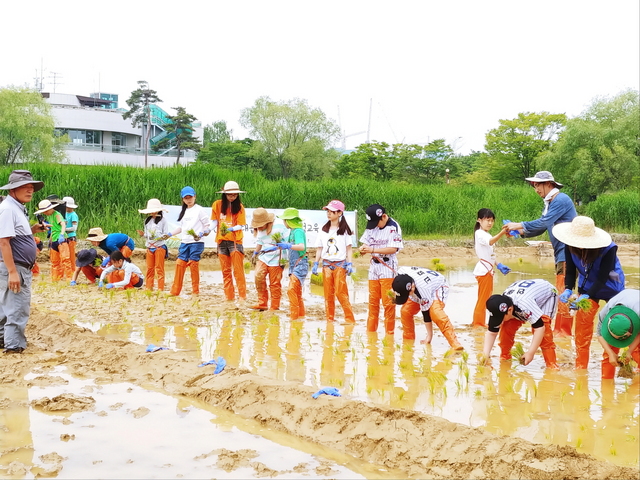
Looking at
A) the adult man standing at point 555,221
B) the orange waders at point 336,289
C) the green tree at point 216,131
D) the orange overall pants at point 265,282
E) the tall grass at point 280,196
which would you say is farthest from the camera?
the green tree at point 216,131

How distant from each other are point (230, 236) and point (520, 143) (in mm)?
40554

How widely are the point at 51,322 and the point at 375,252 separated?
3993 millimetres

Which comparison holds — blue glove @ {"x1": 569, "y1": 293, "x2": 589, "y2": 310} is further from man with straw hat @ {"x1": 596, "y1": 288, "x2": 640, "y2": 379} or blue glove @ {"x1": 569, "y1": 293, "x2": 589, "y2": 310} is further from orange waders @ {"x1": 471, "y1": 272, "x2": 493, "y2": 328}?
orange waders @ {"x1": 471, "y1": 272, "x2": 493, "y2": 328}

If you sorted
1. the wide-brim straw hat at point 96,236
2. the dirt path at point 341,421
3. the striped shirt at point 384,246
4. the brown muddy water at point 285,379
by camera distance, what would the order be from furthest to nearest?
the wide-brim straw hat at point 96,236, the striped shirt at point 384,246, the brown muddy water at point 285,379, the dirt path at point 341,421

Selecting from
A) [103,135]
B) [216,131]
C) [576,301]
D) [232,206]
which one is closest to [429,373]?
[576,301]

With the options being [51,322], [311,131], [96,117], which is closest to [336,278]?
[51,322]

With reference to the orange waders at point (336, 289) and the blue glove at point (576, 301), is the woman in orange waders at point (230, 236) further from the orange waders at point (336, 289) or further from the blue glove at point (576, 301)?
the blue glove at point (576, 301)

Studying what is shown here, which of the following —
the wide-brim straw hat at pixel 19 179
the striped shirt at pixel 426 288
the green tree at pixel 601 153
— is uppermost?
the green tree at pixel 601 153

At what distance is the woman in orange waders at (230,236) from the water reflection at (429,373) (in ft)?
2.83

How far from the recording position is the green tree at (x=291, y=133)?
51.6 m

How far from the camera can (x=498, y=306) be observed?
20.3ft

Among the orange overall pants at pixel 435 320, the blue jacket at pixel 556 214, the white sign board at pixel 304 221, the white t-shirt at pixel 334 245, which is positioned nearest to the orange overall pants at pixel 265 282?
the white t-shirt at pixel 334 245

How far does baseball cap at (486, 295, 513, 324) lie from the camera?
6.19 metres

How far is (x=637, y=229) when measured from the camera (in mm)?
27344
